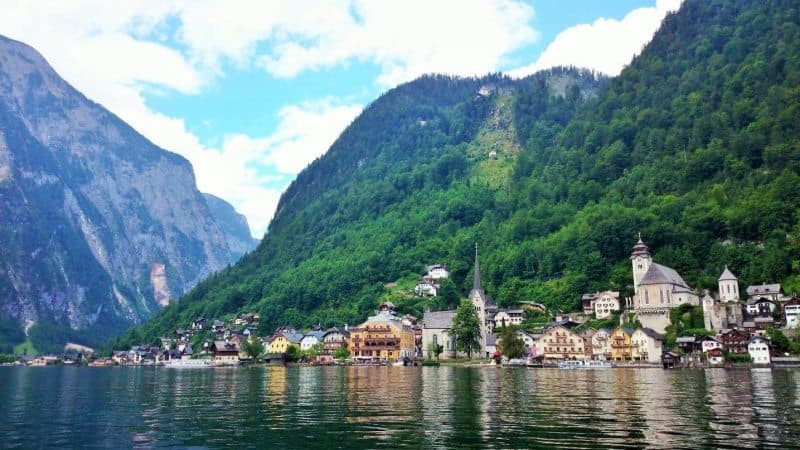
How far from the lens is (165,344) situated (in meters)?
192

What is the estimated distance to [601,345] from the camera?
347 ft

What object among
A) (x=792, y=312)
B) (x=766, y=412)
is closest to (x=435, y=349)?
(x=792, y=312)

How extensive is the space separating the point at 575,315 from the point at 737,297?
26.7 meters

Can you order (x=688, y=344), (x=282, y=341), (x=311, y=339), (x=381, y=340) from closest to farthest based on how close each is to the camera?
(x=688, y=344) < (x=381, y=340) < (x=311, y=339) < (x=282, y=341)

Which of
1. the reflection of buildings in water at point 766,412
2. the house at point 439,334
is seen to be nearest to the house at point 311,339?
the house at point 439,334

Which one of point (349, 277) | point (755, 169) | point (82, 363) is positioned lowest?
point (82, 363)

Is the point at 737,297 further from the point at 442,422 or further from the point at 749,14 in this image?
the point at 749,14

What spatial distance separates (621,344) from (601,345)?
4466mm

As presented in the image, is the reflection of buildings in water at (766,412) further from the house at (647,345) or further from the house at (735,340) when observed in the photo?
the house at (647,345)

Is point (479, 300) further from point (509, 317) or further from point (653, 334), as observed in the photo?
point (653, 334)

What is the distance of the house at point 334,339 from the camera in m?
138

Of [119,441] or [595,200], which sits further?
[595,200]

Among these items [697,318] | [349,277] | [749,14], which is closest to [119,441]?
[697,318]

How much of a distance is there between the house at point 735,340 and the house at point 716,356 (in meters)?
1.04
